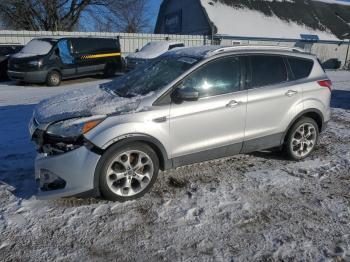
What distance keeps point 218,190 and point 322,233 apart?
1.25 m

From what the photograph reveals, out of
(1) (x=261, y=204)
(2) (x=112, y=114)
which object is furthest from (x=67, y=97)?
(1) (x=261, y=204)

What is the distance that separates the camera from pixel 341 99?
1002cm

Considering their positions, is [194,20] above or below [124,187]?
above

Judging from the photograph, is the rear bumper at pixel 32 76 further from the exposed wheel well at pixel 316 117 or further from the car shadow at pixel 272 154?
the exposed wheel well at pixel 316 117

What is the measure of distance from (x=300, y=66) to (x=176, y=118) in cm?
222

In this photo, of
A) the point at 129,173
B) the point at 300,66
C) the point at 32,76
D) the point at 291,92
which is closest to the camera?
the point at 129,173

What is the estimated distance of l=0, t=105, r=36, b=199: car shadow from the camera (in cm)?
405

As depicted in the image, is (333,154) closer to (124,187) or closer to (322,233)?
(322,233)

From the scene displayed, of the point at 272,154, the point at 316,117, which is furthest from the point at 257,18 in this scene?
the point at 272,154

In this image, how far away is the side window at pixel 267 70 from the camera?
440 cm

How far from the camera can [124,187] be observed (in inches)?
147

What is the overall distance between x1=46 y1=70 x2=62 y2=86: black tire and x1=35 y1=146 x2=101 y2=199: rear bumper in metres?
9.91

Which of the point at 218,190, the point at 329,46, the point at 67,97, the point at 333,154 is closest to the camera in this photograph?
the point at 218,190

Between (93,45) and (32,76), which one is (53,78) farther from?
(93,45)
